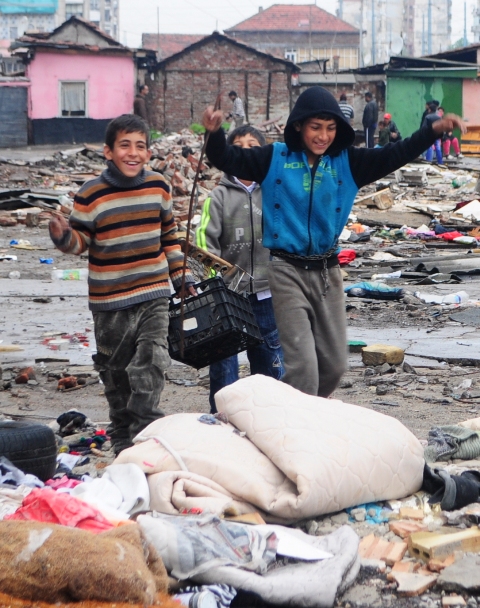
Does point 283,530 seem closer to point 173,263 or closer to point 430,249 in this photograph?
point 173,263

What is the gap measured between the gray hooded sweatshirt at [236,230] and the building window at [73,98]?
3758 centimetres

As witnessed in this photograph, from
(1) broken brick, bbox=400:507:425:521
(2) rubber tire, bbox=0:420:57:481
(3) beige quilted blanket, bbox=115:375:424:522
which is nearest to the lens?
(3) beige quilted blanket, bbox=115:375:424:522

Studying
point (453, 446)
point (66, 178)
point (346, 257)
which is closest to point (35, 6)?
point (66, 178)

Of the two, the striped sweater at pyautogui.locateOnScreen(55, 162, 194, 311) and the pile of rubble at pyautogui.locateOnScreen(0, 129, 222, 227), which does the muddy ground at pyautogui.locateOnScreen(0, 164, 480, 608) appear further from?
the pile of rubble at pyautogui.locateOnScreen(0, 129, 222, 227)

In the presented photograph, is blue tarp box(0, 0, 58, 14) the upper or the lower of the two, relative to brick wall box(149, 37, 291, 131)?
upper

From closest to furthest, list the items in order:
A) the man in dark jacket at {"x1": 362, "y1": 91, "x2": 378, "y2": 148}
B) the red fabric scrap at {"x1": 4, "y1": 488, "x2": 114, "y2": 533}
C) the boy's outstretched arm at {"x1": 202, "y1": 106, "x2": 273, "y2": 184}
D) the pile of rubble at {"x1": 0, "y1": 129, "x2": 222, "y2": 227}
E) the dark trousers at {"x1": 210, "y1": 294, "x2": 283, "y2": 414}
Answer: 1. the red fabric scrap at {"x1": 4, "y1": 488, "x2": 114, "y2": 533}
2. the boy's outstretched arm at {"x1": 202, "y1": 106, "x2": 273, "y2": 184}
3. the dark trousers at {"x1": 210, "y1": 294, "x2": 283, "y2": 414}
4. the pile of rubble at {"x1": 0, "y1": 129, "x2": 222, "y2": 227}
5. the man in dark jacket at {"x1": 362, "y1": 91, "x2": 378, "y2": 148}

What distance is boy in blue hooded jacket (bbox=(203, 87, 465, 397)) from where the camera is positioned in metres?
4.93

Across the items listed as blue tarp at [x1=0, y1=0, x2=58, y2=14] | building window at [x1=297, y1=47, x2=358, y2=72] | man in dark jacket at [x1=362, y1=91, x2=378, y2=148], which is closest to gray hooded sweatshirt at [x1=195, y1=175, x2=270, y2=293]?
man in dark jacket at [x1=362, y1=91, x2=378, y2=148]

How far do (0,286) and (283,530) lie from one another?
9207 millimetres

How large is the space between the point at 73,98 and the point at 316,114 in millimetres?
38979

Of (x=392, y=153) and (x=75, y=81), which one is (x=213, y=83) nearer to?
(x=75, y=81)

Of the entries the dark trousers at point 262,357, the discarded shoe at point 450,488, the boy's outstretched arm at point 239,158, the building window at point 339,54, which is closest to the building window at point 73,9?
the building window at point 339,54

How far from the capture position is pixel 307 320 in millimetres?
4988

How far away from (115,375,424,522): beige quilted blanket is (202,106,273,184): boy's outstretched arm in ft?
3.90
